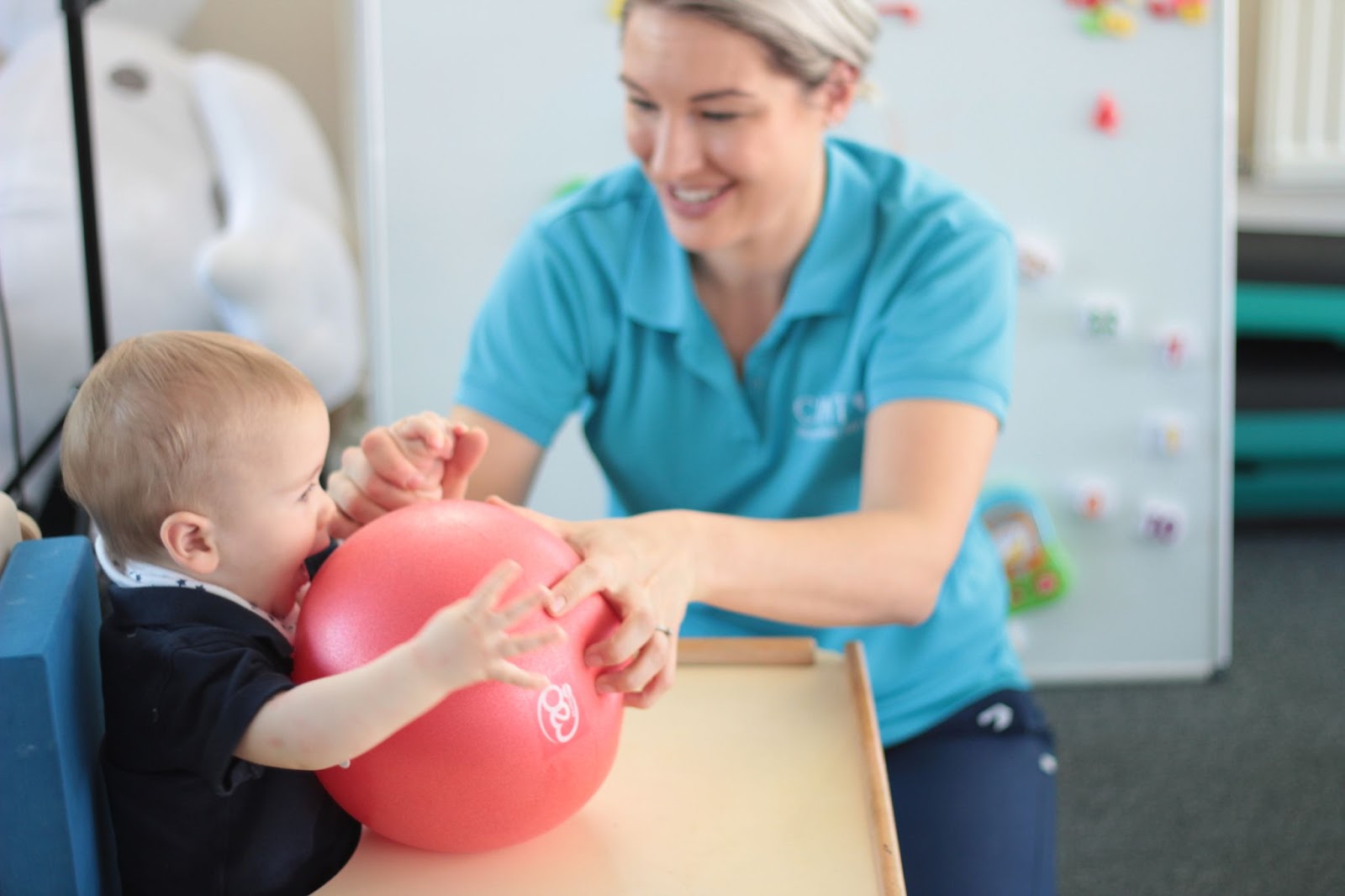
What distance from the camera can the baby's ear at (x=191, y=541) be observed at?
0.84 meters

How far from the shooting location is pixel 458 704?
32.7 inches

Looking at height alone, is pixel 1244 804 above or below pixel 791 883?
below

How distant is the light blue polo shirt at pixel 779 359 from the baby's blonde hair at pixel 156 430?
0.62 meters

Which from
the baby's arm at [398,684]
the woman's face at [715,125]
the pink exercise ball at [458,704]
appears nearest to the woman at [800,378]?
the woman's face at [715,125]

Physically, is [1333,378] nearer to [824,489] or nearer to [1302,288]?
[1302,288]

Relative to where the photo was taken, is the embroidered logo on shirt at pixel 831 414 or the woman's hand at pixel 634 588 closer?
the woman's hand at pixel 634 588

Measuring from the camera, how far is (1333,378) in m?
3.19

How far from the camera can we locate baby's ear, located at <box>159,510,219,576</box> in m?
0.84

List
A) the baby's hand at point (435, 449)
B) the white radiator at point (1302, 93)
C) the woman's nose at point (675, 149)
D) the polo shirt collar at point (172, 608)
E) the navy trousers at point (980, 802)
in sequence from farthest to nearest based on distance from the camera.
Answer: the white radiator at point (1302, 93), the woman's nose at point (675, 149), the navy trousers at point (980, 802), the baby's hand at point (435, 449), the polo shirt collar at point (172, 608)

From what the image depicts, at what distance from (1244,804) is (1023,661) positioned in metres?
0.52

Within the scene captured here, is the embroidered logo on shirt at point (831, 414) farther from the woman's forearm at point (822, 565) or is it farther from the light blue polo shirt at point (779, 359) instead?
the woman's forearm at point (822, 565)

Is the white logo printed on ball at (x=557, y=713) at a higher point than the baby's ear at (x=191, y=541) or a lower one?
lower

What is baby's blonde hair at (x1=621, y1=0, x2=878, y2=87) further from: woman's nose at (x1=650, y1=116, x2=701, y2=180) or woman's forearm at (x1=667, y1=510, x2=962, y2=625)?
woman's forearm at (x1=667, y1=510, x2=962, y2=625)

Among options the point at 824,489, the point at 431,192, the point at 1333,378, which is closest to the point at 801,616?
the point at 824,489
